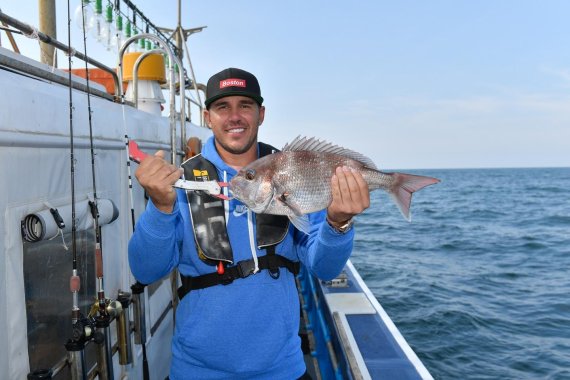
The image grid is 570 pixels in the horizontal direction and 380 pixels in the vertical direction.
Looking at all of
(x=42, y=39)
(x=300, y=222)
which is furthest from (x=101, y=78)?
(x=300, y=222)

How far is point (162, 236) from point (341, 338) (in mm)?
2696

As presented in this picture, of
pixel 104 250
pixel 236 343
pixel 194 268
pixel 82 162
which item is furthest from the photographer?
pixel 104 250

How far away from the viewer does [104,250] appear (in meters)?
3.58

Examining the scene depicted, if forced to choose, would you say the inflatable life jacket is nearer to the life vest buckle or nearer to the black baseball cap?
the life vest buckle

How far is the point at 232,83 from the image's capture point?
2855 mm

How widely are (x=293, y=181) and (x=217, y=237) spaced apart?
1.96 ft

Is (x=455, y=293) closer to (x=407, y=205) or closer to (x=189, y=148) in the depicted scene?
(x=189, y=148)

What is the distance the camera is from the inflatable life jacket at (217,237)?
2.73m

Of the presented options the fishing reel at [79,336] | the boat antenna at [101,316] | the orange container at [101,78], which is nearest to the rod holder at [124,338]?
the boat antenna at [101,316]

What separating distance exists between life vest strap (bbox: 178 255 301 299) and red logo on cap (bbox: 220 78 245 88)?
114 centimetres

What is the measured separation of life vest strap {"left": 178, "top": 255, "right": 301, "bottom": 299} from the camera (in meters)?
2.74

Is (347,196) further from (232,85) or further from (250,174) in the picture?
(232,85)

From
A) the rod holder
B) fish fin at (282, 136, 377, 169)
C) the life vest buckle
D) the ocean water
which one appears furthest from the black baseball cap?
the ocean water

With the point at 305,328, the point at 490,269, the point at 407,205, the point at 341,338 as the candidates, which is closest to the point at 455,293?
the point at 490,269
